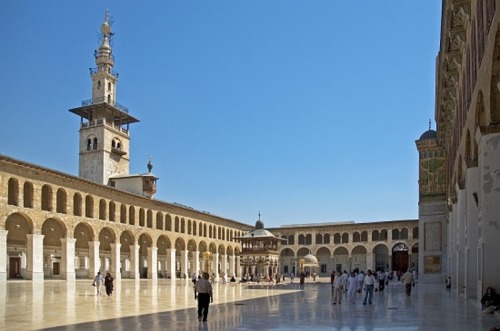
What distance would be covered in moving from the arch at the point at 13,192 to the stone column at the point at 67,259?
5.36 meters

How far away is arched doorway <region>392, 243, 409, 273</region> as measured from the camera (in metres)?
66.7

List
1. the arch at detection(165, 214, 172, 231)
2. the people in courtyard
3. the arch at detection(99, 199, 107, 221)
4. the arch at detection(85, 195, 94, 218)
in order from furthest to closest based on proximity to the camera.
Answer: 1. the arch at detection(165, 214, 172, 231)
2. the arch at detection(99, 199, 107, 221)
3. the arch at detection(85, 195, 94, 218)
4. the people in courtyard

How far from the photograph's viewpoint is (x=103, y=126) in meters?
57.5

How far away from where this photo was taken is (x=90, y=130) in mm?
58594

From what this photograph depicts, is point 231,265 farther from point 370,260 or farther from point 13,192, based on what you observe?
point 13,192

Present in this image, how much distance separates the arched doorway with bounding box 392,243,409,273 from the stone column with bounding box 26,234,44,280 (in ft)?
147

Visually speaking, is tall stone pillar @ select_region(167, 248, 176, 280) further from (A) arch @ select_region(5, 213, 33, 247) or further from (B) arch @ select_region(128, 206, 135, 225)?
(A) arch @ select_region(5, 213, 33, 247)

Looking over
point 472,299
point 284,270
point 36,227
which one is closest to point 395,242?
point 284,270

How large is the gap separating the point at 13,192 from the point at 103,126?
2475 cm

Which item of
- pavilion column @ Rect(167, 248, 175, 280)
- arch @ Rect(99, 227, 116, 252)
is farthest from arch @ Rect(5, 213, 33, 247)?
pavilion column @ Rect(167, 248, 175, 280)

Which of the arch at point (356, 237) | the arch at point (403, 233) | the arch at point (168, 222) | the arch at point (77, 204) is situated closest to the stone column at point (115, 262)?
the arch at point (77, 204)

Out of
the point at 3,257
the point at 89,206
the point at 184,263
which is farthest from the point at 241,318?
the point at 184,263

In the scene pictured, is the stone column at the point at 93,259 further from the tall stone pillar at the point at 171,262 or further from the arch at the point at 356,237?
the arch at the point at 356,237

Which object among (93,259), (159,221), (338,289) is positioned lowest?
(93,259)
